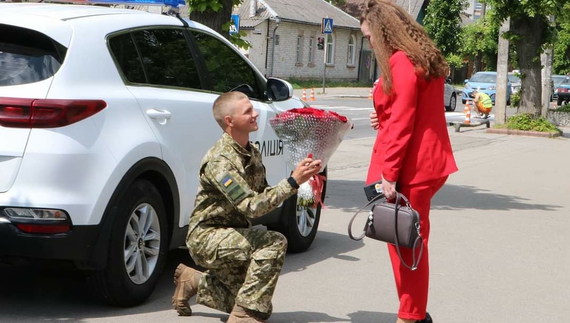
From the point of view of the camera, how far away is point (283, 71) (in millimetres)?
53625

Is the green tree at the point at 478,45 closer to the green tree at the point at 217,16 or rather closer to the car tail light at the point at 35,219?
the green tree at the point at 217,16

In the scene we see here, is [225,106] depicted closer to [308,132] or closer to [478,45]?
[308,132]

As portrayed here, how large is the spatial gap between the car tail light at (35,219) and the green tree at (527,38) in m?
20.4

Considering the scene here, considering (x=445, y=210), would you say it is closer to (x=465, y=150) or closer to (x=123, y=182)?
A: (x=123, y=182)

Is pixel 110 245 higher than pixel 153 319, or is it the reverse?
pixel 110 245

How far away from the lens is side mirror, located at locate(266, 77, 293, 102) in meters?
7.18

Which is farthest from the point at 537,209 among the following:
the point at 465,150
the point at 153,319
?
the point at 465,150

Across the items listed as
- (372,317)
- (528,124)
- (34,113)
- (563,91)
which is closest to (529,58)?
(528,124)

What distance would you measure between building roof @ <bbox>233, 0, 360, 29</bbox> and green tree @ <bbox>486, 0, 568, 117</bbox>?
22176mm

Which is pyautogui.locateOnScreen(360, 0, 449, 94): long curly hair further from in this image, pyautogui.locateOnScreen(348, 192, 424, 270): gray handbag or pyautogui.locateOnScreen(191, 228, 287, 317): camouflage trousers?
pyautogui.locateOnScreen(191, 228, 287, 317): camouflage trousers

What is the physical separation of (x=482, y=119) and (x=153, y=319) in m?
23.8

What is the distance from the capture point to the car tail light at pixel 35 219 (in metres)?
5.07

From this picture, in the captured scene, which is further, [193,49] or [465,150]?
[465,150]

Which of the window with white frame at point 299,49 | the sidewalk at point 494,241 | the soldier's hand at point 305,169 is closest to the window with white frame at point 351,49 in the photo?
the window with white frame at point 299,49
